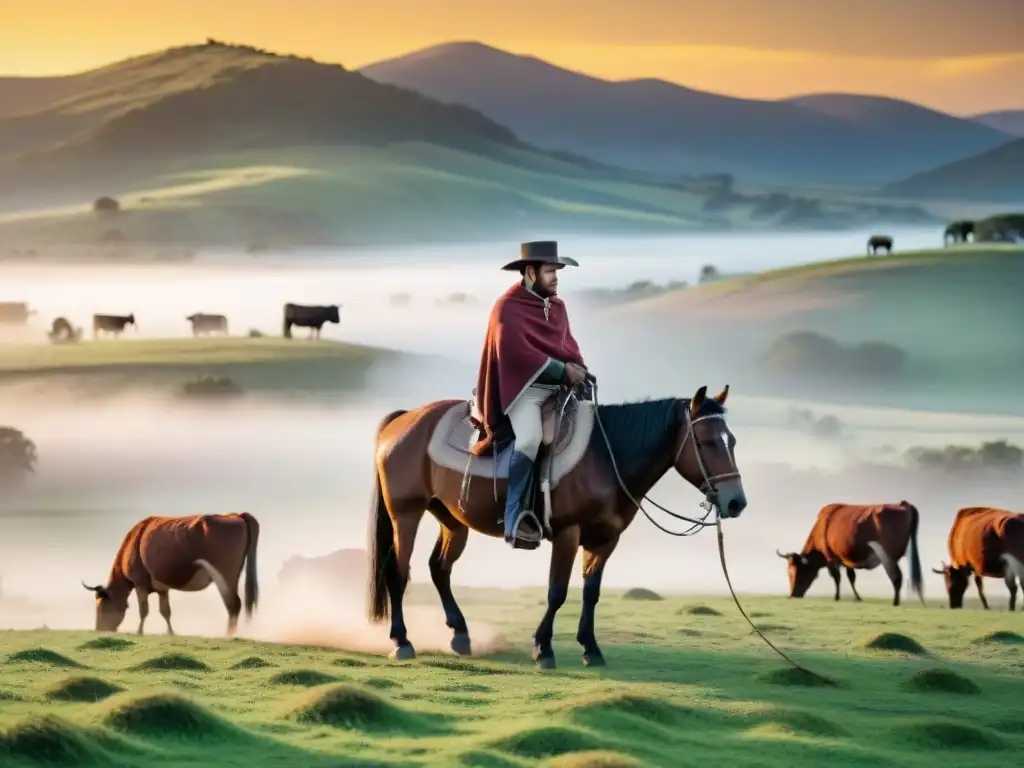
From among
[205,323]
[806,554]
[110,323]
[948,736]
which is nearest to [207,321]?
[205,323]

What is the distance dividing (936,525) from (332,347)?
60.6 feet

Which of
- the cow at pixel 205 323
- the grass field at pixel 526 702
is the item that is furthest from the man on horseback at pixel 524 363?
the cow at pixel 205 323

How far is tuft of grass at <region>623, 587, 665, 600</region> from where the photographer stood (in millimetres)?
19844

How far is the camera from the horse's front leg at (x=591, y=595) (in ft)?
42.9

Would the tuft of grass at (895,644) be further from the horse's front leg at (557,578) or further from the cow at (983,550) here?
the cow at (983,550)

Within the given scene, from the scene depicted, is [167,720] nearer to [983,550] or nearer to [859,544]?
[983,550]

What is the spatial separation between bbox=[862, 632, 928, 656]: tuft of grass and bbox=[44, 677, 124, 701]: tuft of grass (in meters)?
6.37

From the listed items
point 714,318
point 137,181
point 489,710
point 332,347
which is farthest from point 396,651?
point 137,181

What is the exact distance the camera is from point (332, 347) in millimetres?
39781

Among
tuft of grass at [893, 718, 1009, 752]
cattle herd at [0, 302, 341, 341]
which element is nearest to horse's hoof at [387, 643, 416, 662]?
tuft of grass at [893, 718, 1009, 752]

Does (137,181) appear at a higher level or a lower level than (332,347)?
higher

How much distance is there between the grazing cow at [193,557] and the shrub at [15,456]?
18821mm

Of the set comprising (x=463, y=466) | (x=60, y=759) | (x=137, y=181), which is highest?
(x=137, y=181)

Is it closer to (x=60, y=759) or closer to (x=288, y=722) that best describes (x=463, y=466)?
(x=288, y=722)
